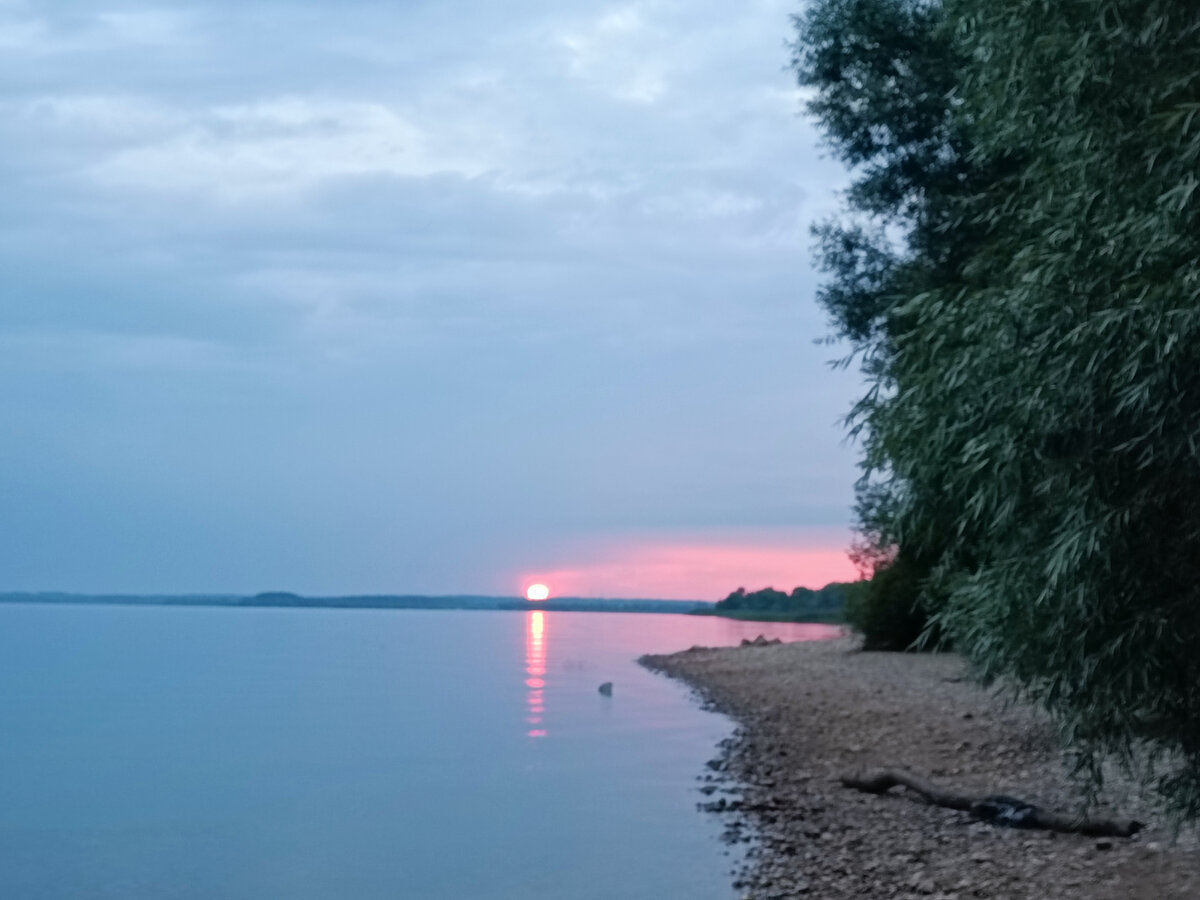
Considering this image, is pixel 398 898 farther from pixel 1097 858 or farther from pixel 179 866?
pixel 1097 858

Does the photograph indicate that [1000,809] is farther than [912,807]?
No

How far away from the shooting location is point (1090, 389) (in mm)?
7172

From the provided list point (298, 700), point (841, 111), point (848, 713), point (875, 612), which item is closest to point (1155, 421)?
point (841, 111)

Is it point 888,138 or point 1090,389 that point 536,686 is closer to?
point 888,138

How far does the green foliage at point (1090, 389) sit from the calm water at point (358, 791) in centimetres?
652

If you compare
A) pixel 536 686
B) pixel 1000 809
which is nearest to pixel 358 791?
pixel 1000 809

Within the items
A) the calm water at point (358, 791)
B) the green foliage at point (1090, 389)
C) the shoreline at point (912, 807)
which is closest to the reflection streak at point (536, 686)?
the calm water at point (358, 791)

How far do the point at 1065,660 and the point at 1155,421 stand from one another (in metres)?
1.79

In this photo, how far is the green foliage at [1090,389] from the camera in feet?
22.9

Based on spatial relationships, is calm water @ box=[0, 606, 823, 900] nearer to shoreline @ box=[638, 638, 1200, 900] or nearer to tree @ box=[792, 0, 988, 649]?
shoreline @ box=[638, 638, 1200, 900]

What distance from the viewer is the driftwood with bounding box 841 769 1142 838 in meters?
12.1

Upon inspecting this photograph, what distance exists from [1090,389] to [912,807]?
9641 millimetres

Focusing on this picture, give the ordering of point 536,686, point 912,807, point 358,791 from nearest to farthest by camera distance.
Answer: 1. point 912,807
2. point 358,791
3. point 536,686

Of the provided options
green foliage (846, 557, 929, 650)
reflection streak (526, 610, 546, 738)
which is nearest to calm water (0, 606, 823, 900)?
reflection streak (526, 610, 546, 738)
